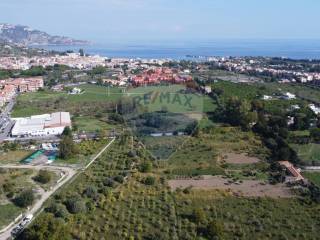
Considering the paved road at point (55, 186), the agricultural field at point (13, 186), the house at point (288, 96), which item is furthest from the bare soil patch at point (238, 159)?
the house at point (288, 96)

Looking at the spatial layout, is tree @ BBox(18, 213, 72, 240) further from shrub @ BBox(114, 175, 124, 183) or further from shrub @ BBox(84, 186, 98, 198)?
shrub @ BBox(114, 175, 124, 183)

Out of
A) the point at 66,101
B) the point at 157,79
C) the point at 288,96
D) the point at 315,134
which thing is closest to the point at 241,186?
the point at 315,134

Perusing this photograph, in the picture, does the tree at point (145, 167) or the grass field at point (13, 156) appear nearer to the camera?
the tree at point (145, 167)

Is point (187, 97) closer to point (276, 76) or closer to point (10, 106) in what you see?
point (10, 106)

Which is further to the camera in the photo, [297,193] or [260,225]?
[297,193]

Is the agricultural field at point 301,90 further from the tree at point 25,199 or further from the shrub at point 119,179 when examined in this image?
the tree at point 25,199

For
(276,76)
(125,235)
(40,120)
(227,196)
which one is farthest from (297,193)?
(276,76)
